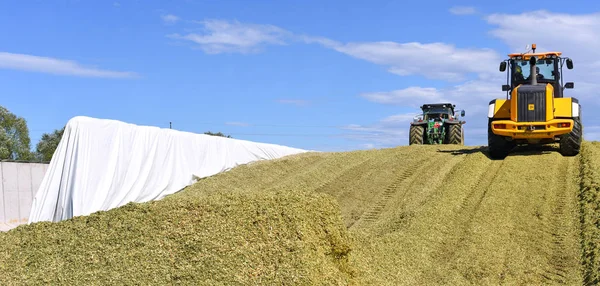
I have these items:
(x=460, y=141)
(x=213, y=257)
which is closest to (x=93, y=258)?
(x=213, y=257)

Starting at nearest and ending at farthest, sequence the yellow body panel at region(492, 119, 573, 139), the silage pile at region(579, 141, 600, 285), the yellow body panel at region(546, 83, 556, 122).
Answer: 1. the silage pile at region(579, 141, 600, 285)
2. the yellow body panel at region(492, 119, 573, 139)
3. the yellow body panel at region(546, 83, 556, 122)

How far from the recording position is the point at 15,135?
1361 inches

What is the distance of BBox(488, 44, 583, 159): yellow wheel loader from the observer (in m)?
13.1

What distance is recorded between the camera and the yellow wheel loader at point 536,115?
43.1 ft

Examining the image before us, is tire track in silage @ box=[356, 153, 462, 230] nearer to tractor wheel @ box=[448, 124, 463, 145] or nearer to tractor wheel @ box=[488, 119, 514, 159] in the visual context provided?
tractor wheel @ box=[488, 119, 514, 159]

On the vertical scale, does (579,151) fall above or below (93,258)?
above

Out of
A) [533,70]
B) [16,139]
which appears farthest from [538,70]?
[16,139]

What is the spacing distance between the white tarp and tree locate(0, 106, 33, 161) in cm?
2160

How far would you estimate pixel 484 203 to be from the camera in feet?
33.7

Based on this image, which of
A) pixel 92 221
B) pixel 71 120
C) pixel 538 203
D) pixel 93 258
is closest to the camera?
pixel 93 258

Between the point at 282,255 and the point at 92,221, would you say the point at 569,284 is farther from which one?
the point at 92,221

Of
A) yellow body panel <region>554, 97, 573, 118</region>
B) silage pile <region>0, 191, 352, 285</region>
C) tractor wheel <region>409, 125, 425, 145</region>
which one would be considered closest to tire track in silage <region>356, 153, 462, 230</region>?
yellow body panel <region>554, 97, 573, 118</region>

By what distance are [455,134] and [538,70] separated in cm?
517

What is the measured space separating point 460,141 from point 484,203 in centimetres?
950
